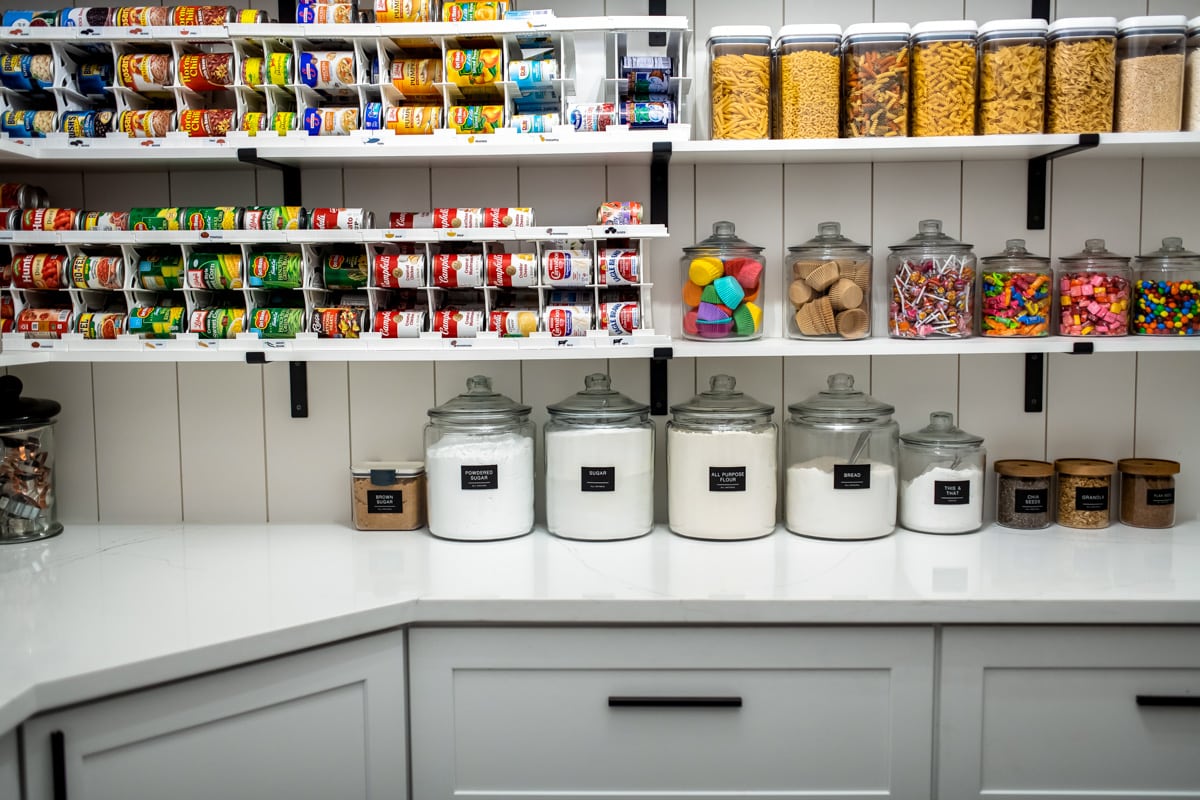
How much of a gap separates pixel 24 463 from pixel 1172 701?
2.23 m

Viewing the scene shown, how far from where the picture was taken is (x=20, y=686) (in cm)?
121

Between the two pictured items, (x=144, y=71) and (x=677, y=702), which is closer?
(x=677, y=702)

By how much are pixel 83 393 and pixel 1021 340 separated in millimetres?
2067

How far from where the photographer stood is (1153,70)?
5.92 feet

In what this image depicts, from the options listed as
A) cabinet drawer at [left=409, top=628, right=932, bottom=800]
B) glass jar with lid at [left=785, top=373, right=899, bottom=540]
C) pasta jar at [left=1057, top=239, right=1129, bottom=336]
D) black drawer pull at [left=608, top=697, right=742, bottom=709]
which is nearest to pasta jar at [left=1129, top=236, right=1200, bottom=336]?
pasta jar at [left=1057, top=239, right=1129, bottom=336]

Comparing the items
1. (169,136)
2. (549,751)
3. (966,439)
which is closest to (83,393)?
(169,136)

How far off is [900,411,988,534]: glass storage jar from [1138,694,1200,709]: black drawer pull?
1.64 ft

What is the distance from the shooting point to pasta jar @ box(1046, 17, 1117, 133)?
1.80 metres

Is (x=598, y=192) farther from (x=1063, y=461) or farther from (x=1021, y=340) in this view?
(x=1063, y=461)

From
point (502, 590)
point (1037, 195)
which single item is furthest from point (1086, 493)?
point (502, 590)

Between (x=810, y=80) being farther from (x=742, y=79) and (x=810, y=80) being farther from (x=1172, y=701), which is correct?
(x=1172, y=701)

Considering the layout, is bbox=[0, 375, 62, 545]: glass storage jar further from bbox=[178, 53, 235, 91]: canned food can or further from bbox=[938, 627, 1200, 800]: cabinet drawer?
bbox=[938, 627, 1200, 800]: cabinet drawer

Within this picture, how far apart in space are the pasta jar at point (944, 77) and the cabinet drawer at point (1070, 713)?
964 mm

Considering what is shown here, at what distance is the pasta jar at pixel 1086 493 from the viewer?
1982 mm
